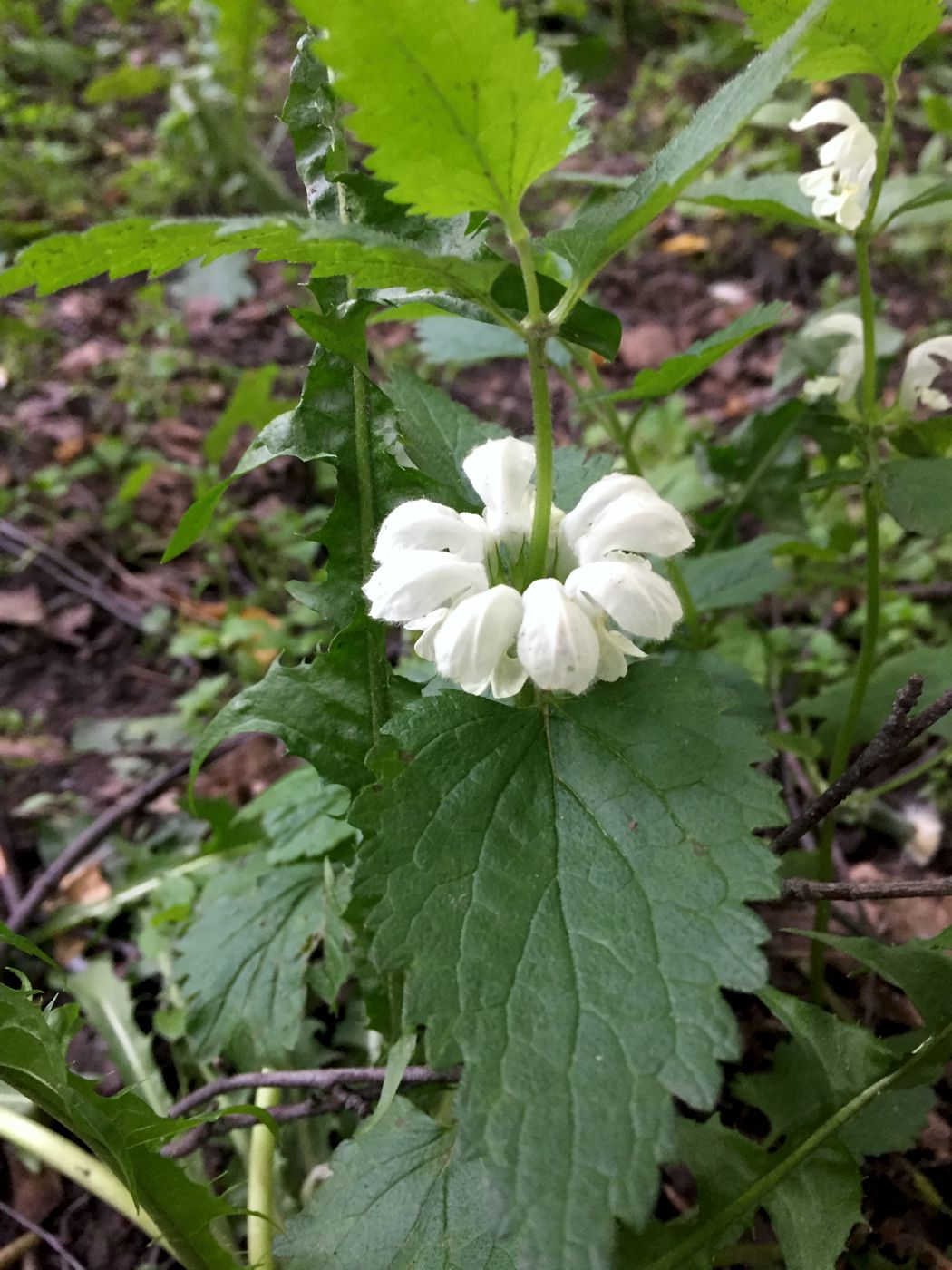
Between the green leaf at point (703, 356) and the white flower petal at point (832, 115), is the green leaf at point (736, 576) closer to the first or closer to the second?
the green leaf at point (703, 356)

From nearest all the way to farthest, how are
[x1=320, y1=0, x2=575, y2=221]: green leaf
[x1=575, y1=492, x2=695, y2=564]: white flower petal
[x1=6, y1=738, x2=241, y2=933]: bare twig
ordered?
[x1=320, y1=0, x2=575, y2=221]: green leaf, [x1=575, y1=492, x2=695, y2=564]: white flower petal, [x1=6, y1=738, x2=241, y2=933]: bare twig

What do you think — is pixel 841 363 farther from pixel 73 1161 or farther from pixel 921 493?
pixel 73 1161

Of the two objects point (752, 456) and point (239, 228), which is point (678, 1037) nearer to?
point (239, 228)

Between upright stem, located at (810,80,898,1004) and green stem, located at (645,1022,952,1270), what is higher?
upright stem, located at (810,80,898,1004)

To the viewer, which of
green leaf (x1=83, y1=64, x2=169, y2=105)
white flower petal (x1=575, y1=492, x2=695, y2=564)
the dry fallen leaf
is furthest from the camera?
green leaf (x1=83, y1=64, x2=169, y2=105)

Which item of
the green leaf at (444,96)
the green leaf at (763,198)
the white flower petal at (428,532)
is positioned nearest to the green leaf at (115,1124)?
the white flower petal at (428,532)

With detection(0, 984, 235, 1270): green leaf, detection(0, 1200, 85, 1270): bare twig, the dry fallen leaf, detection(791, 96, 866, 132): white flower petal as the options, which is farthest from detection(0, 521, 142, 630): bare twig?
detection(791, 96, 866, 132): white flower petal

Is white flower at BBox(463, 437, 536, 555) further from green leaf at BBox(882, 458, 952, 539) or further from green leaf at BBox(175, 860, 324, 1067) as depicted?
green leaf at BBox(175, 860, 324, 1067)
